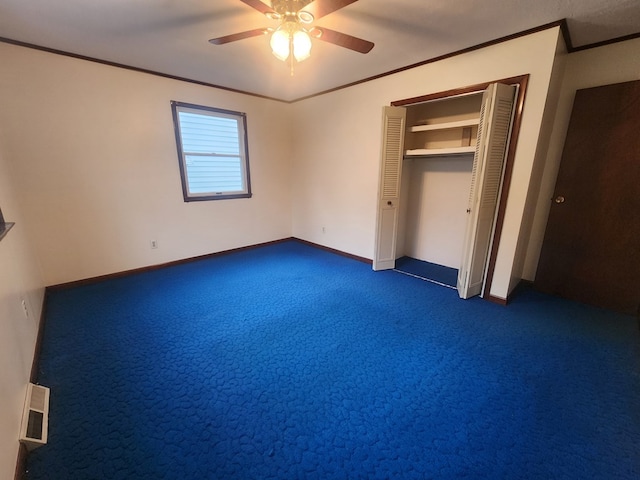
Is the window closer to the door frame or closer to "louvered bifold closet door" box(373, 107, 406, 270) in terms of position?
"louvered bifold closet door" box(373, 107, 406, 270)

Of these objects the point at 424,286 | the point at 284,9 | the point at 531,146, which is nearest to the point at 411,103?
the point at 531,146

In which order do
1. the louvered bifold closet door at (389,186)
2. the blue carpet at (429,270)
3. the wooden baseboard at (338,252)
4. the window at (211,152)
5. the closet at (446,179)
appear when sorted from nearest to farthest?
the closet at (446,179)
the louvered bifold closet door at (389,186)
the blue carpet at (429,270)
the window at (211,152)
the wooden baseboard at (338,252)

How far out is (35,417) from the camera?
1.44 meters

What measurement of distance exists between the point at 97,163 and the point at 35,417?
8.49 ft

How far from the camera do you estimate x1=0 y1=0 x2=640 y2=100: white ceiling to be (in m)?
1.92

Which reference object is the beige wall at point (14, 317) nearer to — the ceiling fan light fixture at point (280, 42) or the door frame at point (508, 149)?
the ceiling fan light fixture at point (280, 42)

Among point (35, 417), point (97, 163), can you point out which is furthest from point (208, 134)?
point (35, 417)

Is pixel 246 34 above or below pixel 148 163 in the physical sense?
above

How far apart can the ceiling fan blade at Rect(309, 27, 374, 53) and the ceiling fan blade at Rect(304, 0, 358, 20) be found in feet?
0.44

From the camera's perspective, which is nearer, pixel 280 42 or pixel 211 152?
pixel 280 42

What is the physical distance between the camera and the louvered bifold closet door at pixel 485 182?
94.3 inches

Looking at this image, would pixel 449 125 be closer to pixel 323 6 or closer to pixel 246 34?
pixel 323 6

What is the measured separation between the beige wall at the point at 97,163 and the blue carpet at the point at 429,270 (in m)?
2.90

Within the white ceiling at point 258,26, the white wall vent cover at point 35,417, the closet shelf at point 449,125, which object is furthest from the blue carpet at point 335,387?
the white ceiling at point 258,26
